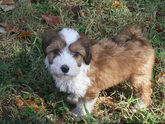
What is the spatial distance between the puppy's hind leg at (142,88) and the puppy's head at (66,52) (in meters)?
1.06

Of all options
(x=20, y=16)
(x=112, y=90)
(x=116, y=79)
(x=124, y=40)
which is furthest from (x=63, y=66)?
(x=20, y=16)

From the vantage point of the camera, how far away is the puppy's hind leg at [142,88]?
3.25m

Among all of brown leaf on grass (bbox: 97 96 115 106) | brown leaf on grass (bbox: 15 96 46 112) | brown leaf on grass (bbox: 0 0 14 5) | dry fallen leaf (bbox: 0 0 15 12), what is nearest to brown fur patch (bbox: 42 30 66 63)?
brown leaf on grass (bbox: 15 96 46 112)

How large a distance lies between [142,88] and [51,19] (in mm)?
2658

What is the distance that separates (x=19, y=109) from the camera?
3154 millimetres

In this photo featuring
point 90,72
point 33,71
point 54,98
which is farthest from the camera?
point 33,71

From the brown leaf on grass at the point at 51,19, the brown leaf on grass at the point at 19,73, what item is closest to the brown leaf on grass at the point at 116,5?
the brown leaf on grass at the point at 51,19

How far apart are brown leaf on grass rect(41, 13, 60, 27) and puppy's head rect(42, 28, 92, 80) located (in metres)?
1.76

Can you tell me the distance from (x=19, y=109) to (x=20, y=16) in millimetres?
2296

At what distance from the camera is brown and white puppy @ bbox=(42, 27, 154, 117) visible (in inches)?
104

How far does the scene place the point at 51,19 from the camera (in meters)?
4.54

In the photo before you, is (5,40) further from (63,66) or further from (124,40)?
(124,40)

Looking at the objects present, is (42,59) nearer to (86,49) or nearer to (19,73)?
(19,73)

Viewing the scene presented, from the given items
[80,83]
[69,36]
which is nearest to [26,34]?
[69,36]
